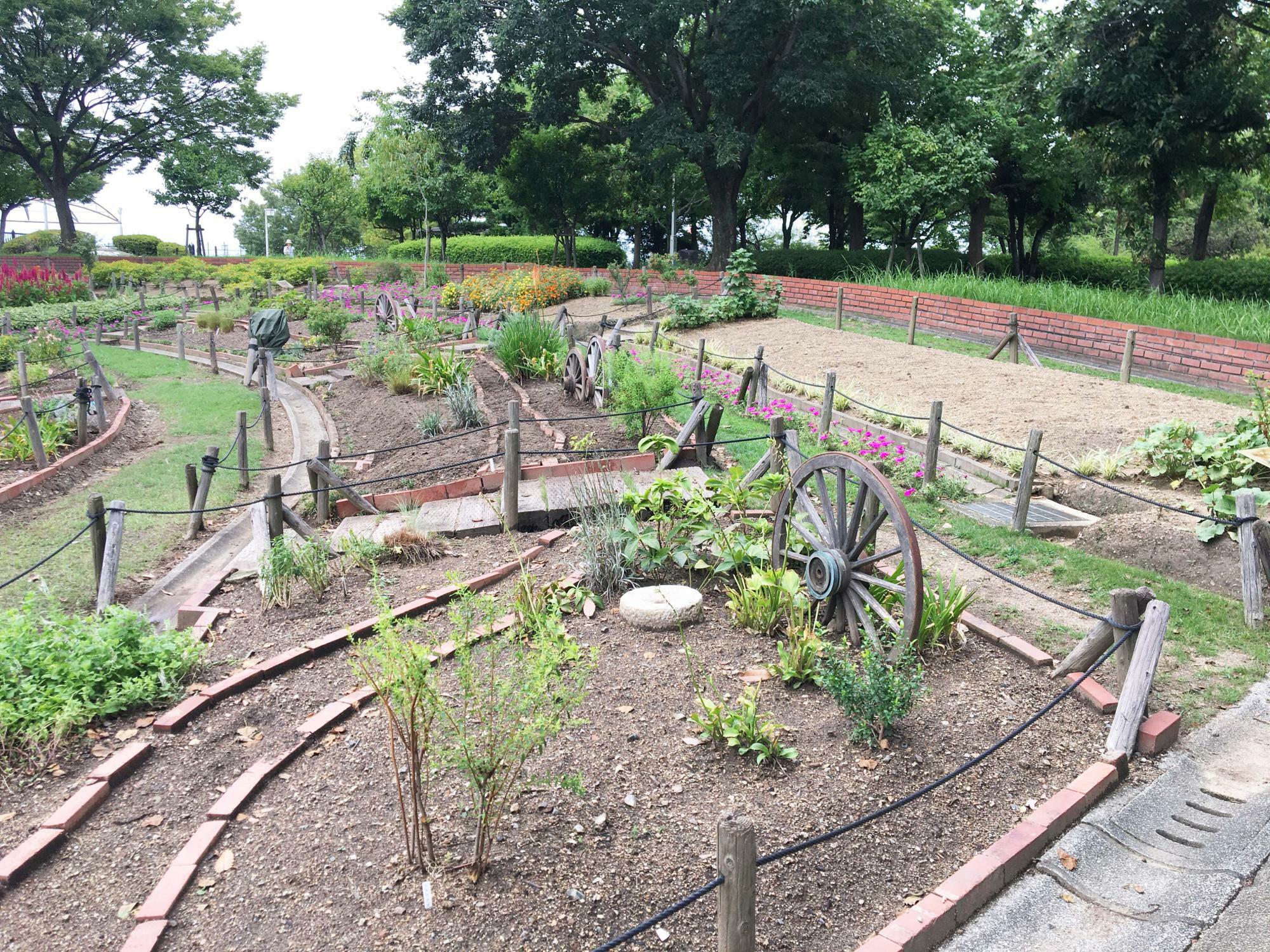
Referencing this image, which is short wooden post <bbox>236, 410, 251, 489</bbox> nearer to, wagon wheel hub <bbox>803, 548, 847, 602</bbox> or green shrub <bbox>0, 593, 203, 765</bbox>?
green shrub <bbox>0, 593, 203, 765</bbox>

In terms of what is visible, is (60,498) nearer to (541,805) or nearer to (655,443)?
(655,443)

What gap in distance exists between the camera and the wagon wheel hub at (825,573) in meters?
4.86

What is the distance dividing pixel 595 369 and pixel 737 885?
8.49 m

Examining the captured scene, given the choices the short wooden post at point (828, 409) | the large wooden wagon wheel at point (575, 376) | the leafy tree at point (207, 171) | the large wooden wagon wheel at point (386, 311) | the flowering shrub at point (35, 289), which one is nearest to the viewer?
the short wooden post at point (828, 409)

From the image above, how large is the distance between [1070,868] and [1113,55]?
19.6 meters

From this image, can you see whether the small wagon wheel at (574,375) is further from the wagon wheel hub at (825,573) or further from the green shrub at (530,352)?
Answer: the wagon wheel hub at (825,573)

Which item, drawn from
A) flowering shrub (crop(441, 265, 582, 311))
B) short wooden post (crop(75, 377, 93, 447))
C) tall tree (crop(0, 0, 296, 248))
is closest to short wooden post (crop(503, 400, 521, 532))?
short wooden post (crop(75, 377, 93, 447))

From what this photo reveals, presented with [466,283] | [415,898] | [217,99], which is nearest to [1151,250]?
[466,283]

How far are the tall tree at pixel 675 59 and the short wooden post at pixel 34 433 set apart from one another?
18.0 m

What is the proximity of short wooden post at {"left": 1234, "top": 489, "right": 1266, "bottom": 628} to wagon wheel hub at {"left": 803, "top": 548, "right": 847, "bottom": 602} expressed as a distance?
260 cm

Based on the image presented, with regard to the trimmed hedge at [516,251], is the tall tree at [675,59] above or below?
above

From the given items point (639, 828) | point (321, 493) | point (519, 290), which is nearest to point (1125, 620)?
point (639, 828)

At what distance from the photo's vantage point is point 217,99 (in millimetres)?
38156

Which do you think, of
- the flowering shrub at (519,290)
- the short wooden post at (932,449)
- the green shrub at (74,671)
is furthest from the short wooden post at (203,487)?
the flowering shrub at (519,290)
